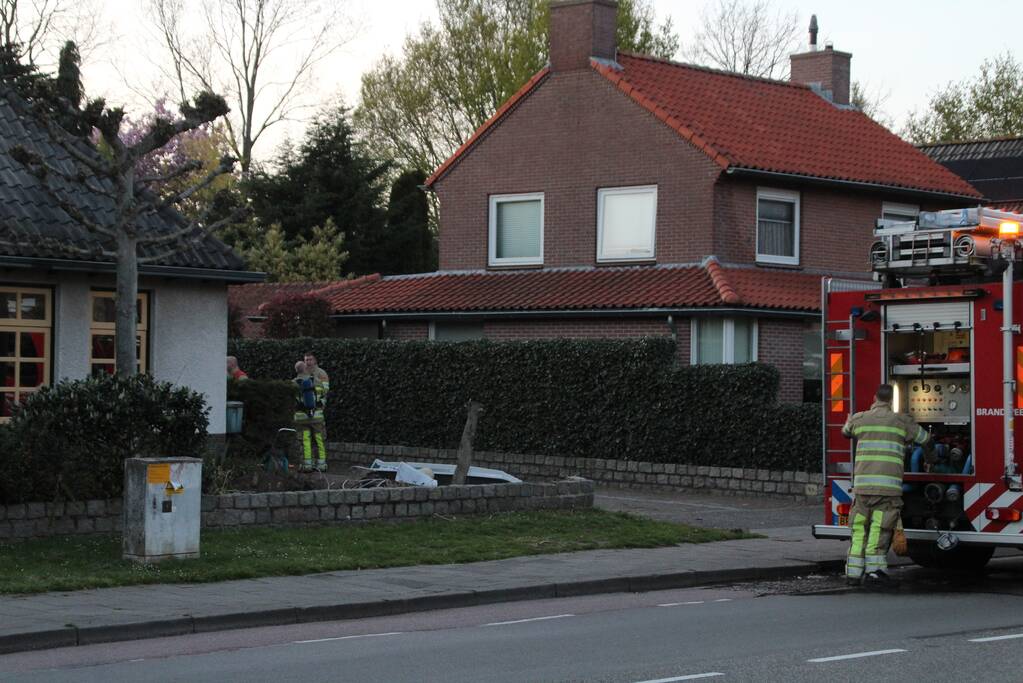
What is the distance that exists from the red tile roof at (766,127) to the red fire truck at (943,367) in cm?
1330

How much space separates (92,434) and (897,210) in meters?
20.7

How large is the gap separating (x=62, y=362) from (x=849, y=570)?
35.3 feet

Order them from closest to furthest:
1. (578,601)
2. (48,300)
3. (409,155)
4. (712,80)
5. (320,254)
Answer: (578,601) → (48,300) → (712,80) → (320,254) → (409,155)

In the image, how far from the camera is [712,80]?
32219 millimetres

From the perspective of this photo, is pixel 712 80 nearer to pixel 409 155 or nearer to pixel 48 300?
pixel 48 300

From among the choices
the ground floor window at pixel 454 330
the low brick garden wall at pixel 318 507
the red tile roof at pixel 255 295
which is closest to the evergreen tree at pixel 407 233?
the red tile roof at pixel 255 295

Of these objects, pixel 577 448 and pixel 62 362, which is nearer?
pixel 62 362

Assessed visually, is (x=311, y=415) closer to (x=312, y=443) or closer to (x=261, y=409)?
(x=312, y=443)

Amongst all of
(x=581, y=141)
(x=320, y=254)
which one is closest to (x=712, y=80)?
(x=581, y=141)

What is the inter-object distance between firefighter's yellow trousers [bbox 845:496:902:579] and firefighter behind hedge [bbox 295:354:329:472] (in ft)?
31.3

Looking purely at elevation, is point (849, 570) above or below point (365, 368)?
below

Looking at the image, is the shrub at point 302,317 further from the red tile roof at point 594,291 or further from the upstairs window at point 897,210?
the upstairs window at point 897,210

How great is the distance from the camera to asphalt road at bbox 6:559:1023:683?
31.1 feet

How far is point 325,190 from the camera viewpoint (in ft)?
153
